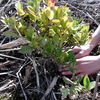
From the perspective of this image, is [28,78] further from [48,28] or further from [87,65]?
[87,65]

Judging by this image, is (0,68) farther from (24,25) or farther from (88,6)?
(88,6)

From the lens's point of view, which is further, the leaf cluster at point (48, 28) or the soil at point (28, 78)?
the soil at point (28, 78)

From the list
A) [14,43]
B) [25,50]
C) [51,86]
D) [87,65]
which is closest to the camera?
[25,50]

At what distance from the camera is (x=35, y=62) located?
1322 mm

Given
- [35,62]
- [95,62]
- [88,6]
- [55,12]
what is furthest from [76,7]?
[55,12]

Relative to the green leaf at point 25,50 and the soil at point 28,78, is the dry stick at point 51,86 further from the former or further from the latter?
the green leaf at point 25,50

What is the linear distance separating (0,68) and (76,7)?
3.49 ft

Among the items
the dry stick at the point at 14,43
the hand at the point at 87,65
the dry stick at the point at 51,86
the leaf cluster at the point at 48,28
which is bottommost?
the hand at the point at 87,65

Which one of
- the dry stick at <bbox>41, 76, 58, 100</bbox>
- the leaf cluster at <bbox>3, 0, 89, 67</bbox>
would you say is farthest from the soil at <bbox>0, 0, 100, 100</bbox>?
the leaf cluster at <bbox>3, 0, 89, 67</bbox>

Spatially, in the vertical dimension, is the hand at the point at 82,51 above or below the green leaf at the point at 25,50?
below


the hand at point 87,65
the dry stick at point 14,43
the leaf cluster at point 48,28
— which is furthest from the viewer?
the hand at point 87,65

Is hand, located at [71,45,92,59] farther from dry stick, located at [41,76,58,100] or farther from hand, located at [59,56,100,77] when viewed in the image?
dry stick, located at [41,76,58,100]

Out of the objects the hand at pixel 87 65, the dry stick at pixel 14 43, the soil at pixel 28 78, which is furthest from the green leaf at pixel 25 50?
the hand at pixel 87 65

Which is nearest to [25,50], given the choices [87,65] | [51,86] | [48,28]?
[48,28]
